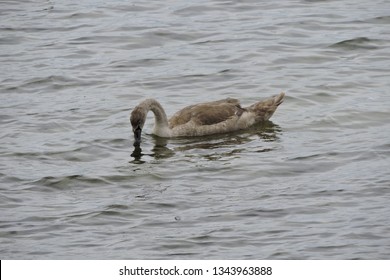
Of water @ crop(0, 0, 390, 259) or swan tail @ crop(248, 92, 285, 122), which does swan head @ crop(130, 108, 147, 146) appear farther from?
swan tail @ crop(248, 92, 285, 122)

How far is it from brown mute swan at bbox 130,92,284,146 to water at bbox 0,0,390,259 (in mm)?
212

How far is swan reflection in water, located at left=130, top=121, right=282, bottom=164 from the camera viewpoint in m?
15.5

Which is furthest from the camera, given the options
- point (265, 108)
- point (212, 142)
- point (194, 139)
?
point (265, 108)

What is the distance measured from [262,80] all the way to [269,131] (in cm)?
244

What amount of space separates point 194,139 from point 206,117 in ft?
1.21

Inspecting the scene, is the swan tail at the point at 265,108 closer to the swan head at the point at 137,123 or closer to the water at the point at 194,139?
the water at the point at 194,139

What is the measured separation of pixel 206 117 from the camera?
642 inches

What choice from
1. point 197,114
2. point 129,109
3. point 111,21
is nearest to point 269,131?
point 197,114

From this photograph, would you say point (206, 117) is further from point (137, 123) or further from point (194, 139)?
point (137, 123)

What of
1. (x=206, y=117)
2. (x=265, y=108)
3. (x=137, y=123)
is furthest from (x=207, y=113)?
(x=137, y=123)

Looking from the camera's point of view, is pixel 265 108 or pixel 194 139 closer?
pixel 194 139

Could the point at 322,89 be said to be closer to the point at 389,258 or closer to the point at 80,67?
Result: the point at 80,67

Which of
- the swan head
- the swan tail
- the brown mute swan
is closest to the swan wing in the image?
the brown mute swan

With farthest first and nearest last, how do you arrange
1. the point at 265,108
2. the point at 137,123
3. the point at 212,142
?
1. the point at 265,108
2. the point at 212,142
3. the point at 137,123
